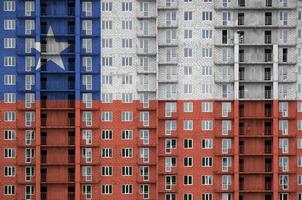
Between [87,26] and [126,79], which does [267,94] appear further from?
[87,26]

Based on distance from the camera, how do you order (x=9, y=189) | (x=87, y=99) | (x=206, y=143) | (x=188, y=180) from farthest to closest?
1. (x=87, y=99)
2. (x=206, y=143)
3. (x=188, y=180)
4. (x=9, y=189)

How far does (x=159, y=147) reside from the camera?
99.6 metres

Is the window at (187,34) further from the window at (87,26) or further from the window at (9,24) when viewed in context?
the window at (9,24)

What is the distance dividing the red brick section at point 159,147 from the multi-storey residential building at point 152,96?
6.0 inches

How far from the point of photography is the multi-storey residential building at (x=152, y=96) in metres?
99.1

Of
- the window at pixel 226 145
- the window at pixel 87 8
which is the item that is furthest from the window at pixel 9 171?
the window at pixel 226 145

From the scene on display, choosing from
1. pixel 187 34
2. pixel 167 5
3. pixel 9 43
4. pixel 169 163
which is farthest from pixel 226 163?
pixel 9 43

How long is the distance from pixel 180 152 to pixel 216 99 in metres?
9.70

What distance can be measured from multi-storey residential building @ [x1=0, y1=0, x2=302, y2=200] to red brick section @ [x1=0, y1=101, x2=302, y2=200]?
15 cm

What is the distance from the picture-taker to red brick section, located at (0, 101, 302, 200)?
3885 inches

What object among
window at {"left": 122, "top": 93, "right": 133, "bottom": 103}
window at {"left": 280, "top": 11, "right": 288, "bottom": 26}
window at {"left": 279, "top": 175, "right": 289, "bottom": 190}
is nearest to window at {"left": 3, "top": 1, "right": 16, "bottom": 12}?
window at {"left": 122, "top": 93, "right": 133, "bottom": 103}

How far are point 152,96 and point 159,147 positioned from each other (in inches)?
308

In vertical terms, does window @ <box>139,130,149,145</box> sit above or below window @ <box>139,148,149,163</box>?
above

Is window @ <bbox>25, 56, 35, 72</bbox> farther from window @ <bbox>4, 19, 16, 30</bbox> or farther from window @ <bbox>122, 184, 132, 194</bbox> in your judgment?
window @ <bbox>122, 184, 132, 194</bbox>
